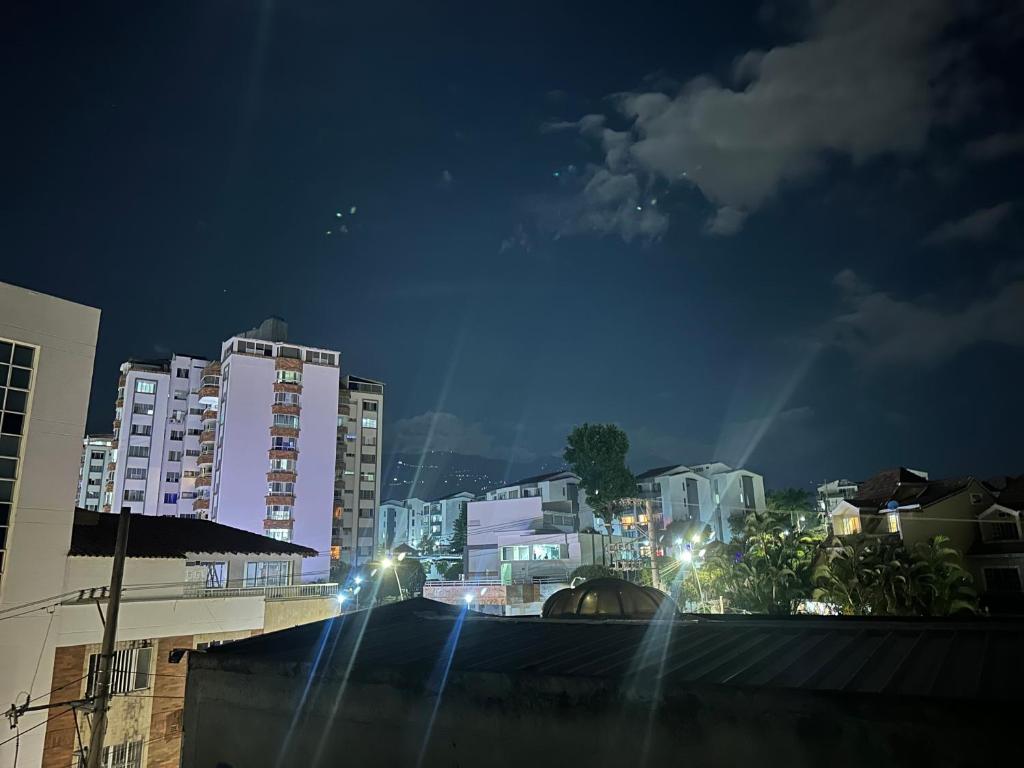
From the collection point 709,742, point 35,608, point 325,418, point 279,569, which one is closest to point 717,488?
point 325,418

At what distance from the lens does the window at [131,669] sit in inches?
989

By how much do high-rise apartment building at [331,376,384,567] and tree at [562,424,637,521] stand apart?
2746 cm

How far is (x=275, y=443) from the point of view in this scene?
213 ft

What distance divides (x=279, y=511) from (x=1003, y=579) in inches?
2234

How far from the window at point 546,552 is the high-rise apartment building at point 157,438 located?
1517 inches

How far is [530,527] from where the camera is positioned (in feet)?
199

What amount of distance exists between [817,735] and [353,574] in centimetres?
6393

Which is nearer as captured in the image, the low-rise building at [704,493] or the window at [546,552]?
the window at [546,552]

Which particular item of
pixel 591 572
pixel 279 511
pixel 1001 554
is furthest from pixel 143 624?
pixel 1001 554

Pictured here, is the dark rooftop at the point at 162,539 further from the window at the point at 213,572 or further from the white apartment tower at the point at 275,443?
the white apartment tower at the point at 275,443

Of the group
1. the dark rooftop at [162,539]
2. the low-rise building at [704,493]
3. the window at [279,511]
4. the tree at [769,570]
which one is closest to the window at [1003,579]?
the tree at [769,570]

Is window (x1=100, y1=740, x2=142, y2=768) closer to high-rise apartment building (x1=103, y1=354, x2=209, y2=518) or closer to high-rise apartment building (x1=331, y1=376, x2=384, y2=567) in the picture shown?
high-rise apartment building (x1=331, y1=376, x2=384, y2=567)

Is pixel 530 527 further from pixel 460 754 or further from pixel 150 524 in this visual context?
pixel 460 754

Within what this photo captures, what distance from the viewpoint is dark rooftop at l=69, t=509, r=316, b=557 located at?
2550 centimetres
